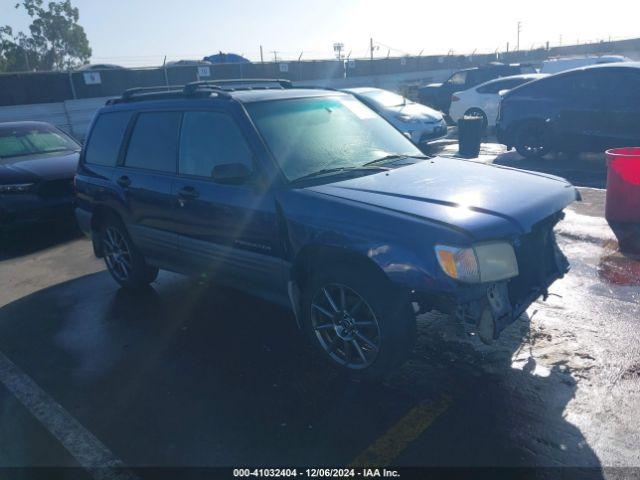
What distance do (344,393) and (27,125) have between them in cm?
796

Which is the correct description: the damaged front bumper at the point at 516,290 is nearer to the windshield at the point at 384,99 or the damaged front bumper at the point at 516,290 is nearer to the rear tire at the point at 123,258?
the rear tire at the point at 123,258

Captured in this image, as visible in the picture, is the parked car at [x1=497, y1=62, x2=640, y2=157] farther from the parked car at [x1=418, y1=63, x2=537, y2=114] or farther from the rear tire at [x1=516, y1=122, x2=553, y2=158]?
the parked car at [x1=418, y1=63, x2=537, y2=114]

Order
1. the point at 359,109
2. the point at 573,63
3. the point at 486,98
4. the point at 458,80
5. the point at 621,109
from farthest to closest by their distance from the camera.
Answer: the point at 458,80, the point at 573,63, the point at 486,98, the point at 621,109, the point at 359,109

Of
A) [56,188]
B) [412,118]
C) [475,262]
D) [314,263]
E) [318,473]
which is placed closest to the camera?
[318,473]

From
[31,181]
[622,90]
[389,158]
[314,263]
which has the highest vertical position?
[622,90]

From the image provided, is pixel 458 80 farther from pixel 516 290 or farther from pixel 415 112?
pixel 516 290

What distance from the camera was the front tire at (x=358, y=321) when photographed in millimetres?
3312

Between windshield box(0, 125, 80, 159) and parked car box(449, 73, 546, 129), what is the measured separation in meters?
10.0

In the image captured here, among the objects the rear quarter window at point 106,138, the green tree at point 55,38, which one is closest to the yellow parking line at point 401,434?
the rear quarter window at point 106,138

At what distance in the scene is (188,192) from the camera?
4.35 m

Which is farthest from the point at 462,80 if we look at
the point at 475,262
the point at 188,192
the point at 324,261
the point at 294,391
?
the point at 294,391

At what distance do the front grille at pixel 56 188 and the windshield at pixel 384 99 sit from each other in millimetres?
7614

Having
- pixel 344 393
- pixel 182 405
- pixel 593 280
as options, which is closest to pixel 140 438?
pixel 182 405

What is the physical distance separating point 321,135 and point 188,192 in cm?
119
